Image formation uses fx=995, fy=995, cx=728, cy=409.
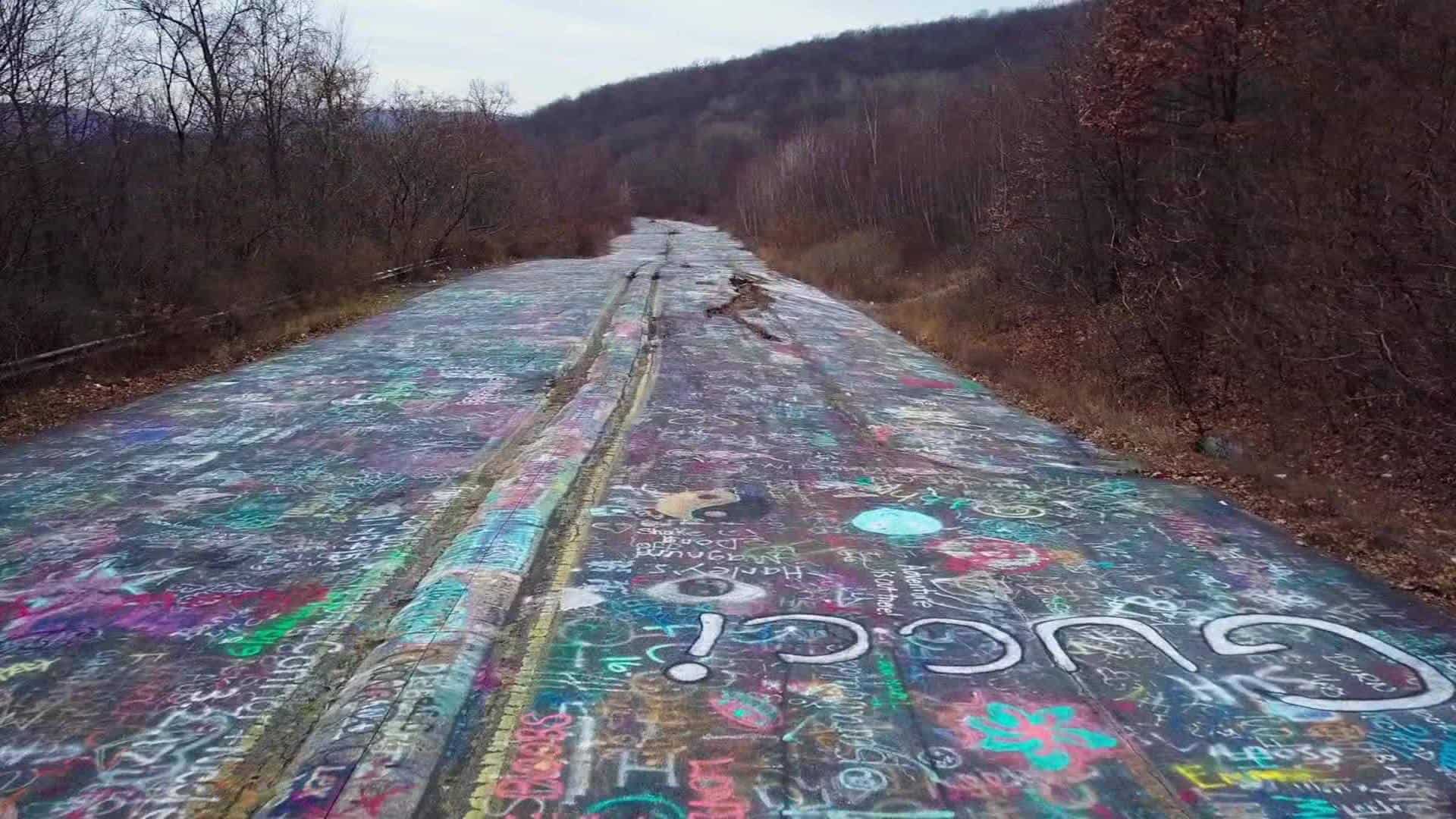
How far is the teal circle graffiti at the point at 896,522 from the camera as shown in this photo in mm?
6957

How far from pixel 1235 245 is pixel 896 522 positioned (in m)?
9.09

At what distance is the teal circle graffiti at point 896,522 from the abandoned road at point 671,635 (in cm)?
4

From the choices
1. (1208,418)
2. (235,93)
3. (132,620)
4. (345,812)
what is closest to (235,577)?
(132,620)

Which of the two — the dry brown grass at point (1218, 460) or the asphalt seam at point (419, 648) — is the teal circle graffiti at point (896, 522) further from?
the dry brown grass at point (1218, 460)

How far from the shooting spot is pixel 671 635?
5.06m

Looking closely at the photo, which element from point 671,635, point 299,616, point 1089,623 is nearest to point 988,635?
point 1089,623

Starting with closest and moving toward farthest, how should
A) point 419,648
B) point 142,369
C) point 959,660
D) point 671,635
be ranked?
point 419,648 < point 959,660 < point 671,635 < point 142,369

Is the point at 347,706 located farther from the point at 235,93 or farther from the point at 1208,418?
the point at 235,93

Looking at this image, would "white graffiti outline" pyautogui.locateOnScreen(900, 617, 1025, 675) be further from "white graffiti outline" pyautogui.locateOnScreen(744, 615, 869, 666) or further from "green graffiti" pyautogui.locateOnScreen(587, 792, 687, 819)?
"green graffiti" pyautogui.locateOnScreen(587, 792, 687, 819)

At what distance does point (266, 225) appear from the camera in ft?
68.1


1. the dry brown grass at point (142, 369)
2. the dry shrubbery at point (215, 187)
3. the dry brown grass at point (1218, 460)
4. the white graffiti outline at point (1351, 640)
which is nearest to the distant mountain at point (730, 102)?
the dry shrubbery at point (215, 187)

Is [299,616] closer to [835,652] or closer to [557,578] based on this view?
[557,578]

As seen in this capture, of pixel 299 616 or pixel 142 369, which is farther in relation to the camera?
pixel 142 369

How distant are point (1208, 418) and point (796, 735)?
9120 millimetres
